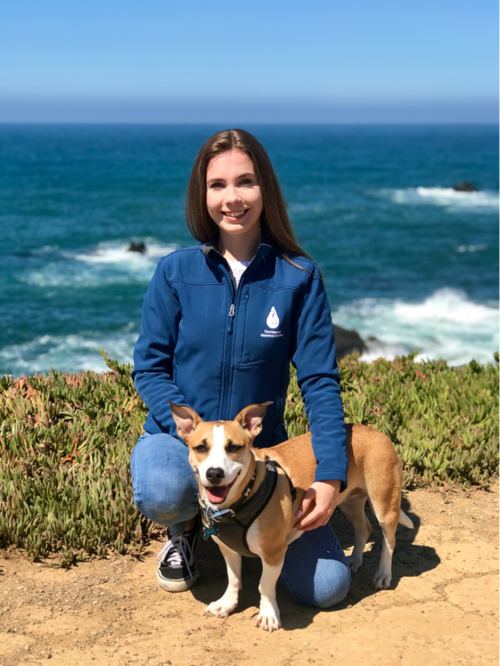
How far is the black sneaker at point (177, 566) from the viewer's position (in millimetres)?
4410

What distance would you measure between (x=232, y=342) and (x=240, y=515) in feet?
3.52

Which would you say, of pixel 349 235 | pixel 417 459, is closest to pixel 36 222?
pixel 349 235

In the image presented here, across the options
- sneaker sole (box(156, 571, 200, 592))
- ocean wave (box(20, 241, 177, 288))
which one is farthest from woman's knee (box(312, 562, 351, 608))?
ocean wave (box(20, 241, 177, 288))

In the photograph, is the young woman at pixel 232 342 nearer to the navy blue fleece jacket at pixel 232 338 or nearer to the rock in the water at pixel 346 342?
the navy blue fleece jacket at pixel 232 338

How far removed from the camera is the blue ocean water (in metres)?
25.8

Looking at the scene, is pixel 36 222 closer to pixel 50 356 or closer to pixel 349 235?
pixel 349 235

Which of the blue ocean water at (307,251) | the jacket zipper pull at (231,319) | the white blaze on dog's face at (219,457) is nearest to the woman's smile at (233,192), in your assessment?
the jacket zipper pull at (231,319)

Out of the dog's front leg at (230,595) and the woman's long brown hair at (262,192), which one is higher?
the woman's long brown hair at (262,192)

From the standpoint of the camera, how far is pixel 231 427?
3.55 m

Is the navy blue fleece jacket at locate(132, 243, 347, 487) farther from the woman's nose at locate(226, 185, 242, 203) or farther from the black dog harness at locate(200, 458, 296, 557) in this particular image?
the black dog harness at locate(200, 458, 296, 557)

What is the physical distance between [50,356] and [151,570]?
66.6 feet

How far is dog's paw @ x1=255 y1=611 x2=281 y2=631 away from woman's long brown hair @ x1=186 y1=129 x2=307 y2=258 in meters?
2.17

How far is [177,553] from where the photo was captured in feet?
14.7

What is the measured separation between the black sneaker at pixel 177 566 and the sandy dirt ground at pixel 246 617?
2.8 inches
